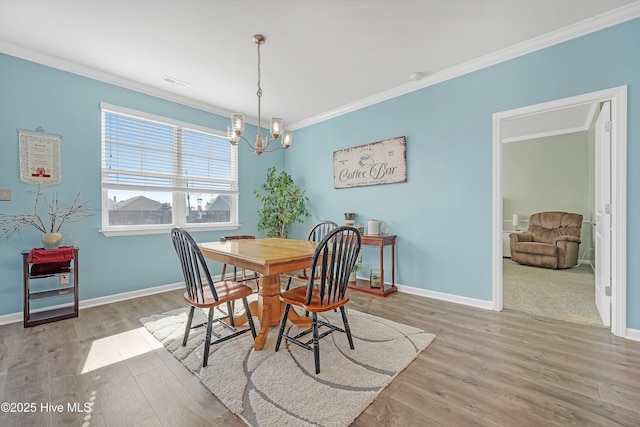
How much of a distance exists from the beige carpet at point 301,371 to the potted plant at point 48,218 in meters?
1.39

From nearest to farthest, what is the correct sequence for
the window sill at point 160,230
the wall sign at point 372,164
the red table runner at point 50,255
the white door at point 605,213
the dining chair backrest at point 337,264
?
the dining chair backrest at point 337,264 < the white door at point 605,213 < the red table runner at point 50,255 < the window sill at point 160,230 < the wall sign at point 372,164

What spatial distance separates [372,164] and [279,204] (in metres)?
1.69

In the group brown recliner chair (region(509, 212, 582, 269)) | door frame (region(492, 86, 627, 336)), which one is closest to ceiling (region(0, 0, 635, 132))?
door frame (region(492, 86, 627, 336))

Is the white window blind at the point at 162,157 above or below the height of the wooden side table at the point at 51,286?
above

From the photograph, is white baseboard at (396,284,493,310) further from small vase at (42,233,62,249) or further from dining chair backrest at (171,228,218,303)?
small vase at (42,233,62,249)

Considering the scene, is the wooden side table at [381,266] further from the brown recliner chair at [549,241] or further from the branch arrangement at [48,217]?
the branch arrangement at [48,217]

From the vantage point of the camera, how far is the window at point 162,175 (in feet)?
10.8

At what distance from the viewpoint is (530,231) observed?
217 inches

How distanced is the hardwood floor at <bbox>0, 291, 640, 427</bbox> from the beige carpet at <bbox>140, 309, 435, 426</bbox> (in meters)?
0.07

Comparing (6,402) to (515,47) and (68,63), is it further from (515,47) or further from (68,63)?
(515,47)

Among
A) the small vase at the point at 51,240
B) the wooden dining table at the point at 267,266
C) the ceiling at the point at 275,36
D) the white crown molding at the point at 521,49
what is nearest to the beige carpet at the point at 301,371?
the wooden dining table at the point at 267,266

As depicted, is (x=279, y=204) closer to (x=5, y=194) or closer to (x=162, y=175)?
(x=162, y=175)

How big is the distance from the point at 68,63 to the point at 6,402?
10.4 ft

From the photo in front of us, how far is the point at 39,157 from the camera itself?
2.78 metres
